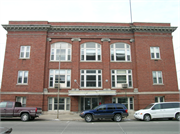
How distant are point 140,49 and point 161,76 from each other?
15.5 feet

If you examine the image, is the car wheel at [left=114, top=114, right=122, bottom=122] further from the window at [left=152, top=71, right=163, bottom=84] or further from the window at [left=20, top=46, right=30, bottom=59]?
the window at [left=20, top=46, right=30, bottom=59]

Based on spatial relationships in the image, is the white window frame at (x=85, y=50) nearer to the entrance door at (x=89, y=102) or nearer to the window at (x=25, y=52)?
the entrance door at (x=89, y=102)

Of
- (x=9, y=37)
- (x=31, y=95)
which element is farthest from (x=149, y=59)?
(x=9, y=37)

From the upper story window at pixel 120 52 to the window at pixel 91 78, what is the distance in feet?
10.6

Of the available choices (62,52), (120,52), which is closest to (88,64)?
(62,52)

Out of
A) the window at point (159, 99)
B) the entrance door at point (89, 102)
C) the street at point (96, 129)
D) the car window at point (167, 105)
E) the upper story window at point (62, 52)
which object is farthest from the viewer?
the upper story window at point (62, 52)

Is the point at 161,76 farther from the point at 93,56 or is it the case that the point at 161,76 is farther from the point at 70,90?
the point at 70,90

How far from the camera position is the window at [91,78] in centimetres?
2150

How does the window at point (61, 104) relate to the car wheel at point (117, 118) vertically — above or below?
above

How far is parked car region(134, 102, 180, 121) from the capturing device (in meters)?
14.9

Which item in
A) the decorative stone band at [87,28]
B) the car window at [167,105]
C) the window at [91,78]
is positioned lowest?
the car window at [167,105]

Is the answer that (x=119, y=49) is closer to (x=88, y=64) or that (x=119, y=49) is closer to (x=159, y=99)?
(x=88, y=64)

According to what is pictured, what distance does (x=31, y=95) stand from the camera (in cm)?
2036

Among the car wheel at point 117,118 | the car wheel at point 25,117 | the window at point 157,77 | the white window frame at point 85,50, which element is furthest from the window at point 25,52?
the window at point 157,77
